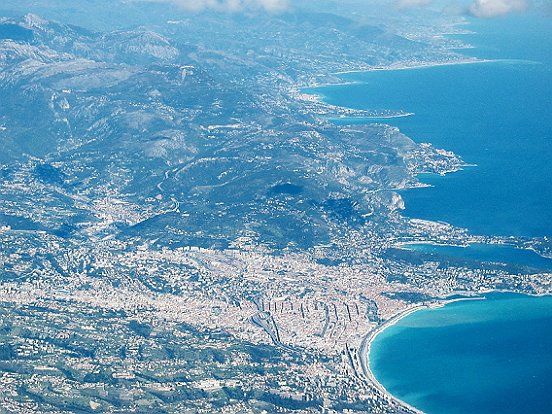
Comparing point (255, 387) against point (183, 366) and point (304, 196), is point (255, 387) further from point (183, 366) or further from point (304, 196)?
point (304, 196)

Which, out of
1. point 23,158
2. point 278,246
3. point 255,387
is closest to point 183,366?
point 255,387

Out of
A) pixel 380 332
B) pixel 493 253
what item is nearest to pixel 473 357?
pixel 380 332

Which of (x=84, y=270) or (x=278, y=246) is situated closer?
(x=84, y=270)

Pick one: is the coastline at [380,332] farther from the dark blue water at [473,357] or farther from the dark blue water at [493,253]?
the dark blue water at [493,253]

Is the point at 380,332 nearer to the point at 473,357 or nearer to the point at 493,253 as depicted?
the point at 473,357

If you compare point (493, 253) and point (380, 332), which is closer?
point (380, 332)

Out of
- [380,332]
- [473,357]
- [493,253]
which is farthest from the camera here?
[493,253]
